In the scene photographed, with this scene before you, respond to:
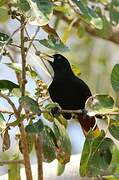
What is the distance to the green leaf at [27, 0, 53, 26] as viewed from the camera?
1272 mm

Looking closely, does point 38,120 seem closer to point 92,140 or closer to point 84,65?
point 92,140

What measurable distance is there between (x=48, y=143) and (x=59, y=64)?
41 centimetres

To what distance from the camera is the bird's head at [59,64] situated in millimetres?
1821

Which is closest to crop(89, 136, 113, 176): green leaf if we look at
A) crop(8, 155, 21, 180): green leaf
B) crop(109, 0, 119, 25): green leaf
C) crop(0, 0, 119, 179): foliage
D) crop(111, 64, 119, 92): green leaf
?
crop(0, 0, 119, 179): foliage

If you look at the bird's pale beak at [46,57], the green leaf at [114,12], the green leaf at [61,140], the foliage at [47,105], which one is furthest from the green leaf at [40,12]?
the green leaf at [114,12]

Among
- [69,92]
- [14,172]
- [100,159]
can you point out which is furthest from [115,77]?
[14,172]

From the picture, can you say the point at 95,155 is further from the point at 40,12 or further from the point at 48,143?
the point at 40,12

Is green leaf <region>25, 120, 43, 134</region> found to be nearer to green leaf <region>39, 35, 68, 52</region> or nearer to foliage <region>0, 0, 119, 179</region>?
foliage <region>0, 0, 119, 179</region>

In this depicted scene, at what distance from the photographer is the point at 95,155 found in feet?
4.59

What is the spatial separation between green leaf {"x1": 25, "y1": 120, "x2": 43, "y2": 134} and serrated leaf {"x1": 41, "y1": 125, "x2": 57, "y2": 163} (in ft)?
0.07

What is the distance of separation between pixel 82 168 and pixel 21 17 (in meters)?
0.35

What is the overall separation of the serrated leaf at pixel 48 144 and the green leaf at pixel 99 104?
0.14m

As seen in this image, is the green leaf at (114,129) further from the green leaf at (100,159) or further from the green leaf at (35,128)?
Answer: the green leaf at (35,128)

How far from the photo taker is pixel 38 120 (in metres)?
1.46
